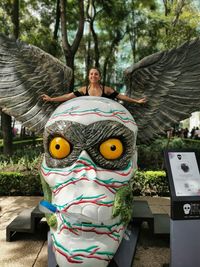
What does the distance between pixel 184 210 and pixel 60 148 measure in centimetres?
153

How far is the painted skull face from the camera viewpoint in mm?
2643

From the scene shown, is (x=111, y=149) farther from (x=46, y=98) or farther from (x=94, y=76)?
(x=46, y=98)

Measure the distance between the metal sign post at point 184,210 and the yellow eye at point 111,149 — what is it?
714 millimetres

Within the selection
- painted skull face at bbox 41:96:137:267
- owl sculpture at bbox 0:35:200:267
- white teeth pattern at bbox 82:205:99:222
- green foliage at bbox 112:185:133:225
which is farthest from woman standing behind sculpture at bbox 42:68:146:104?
white teeth pattern at bbox 82:205:99:222

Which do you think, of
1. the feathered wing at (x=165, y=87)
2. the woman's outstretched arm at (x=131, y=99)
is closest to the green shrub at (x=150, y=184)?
the feathered wing at (x=165, y=87)

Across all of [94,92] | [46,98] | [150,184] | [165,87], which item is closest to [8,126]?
[150,184]

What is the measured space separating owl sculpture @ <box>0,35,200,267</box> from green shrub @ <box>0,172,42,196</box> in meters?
4.19

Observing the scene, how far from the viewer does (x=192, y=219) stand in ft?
10.9

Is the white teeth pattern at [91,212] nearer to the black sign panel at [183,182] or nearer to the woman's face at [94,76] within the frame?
the black sign panel at [183,182]

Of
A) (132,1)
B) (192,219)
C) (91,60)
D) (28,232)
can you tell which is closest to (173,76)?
(192,219)

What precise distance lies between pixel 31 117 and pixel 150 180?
4.86 metres

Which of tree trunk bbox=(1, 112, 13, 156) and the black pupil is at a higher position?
the black pupil

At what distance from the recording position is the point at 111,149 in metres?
3.03

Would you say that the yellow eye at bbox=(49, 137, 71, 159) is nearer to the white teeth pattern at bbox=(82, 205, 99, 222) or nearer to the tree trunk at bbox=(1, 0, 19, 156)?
the white teeth pattern at bbox=(82, 205, 99, 222)
